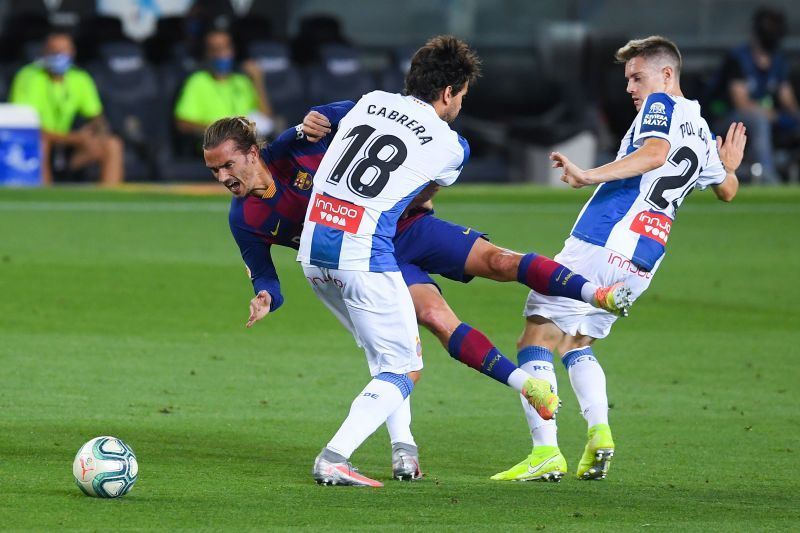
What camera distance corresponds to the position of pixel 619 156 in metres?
7.11

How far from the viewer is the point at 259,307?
6621mm

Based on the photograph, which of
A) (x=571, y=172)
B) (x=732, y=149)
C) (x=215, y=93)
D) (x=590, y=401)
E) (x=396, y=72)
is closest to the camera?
(x=571, y=172)

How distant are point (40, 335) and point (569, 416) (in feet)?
12.2

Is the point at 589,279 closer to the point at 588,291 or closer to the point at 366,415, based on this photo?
the point at 588,291

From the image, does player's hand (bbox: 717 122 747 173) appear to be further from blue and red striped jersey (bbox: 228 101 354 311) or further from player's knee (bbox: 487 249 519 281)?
blue and red striped jersey (bbox: 228 101 354 311)

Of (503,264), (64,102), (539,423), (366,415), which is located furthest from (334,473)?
(64,102)

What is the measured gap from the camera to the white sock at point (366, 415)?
6.34 metres

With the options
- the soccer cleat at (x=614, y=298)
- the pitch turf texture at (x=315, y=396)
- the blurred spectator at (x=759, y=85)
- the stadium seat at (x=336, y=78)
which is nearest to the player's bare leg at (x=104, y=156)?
the pitch turf texture at (x=315, y=396)

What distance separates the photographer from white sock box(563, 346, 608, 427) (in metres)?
7.00

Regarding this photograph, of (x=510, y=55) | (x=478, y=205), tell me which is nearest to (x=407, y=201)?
(x=478, y=205)

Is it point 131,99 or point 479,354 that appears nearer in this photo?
point 479,354

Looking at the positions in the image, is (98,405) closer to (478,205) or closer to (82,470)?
(82,470)

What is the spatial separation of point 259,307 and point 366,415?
67cm

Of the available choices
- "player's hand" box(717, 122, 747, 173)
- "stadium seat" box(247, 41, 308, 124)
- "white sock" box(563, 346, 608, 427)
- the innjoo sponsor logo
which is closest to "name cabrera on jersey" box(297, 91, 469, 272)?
the innjoo sponsor logo
